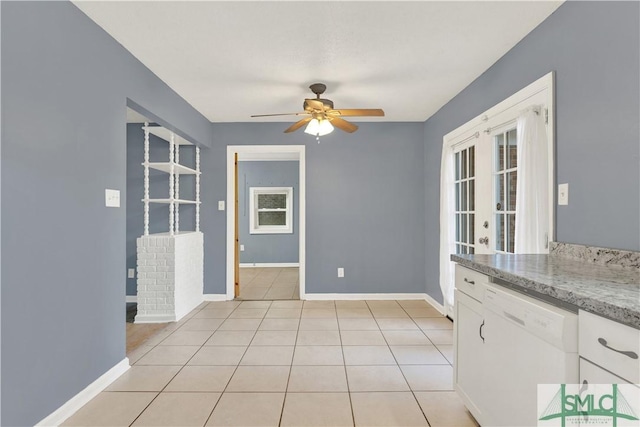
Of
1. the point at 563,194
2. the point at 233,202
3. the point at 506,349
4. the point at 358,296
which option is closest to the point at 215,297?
the point at 233,202

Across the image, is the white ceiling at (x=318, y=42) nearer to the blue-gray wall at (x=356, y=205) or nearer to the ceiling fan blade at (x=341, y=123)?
the ceiling fan blade at (x=341, y=123)

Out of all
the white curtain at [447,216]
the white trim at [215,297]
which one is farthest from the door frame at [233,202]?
the white curtain at [447,216]

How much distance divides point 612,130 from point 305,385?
2250mm

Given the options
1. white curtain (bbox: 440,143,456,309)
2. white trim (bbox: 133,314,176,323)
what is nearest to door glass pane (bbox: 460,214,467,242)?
white curtain (bbox: 440,143,456,309)

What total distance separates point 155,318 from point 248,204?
380 cm

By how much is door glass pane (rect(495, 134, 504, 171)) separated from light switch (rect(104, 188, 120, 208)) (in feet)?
9.64

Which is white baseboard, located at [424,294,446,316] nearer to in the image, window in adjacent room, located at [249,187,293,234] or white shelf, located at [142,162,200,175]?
white shelf, located at [142,162,200,175]

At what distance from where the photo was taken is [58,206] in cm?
171

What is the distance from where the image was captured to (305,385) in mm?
2105

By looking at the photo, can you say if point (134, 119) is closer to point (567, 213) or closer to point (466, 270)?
point (466, 270)

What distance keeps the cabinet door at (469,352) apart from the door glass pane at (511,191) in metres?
1.03

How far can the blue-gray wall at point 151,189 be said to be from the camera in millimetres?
4109

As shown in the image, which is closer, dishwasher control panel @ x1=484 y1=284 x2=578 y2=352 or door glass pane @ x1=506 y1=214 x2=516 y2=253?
dishwasher control panel @ x1=484 y1=284 x2=578 y2=352

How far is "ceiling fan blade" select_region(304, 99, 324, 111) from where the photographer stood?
2.70 meters
